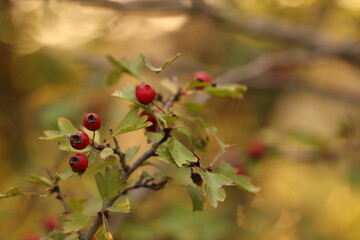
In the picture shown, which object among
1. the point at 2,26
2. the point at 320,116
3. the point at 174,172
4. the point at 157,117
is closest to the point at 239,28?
the point at 174,172

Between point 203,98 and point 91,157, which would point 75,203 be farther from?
point 203,98

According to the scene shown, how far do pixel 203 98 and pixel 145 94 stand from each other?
0.73 metres

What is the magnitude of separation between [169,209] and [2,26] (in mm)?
1109

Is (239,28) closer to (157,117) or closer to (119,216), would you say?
(119,216)

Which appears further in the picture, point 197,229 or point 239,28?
point 239,28

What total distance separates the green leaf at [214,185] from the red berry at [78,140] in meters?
0.18

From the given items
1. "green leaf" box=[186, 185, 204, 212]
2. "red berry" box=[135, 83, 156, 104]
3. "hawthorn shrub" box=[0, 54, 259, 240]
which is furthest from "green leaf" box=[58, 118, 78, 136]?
"green leaf" box=[186, 185, 204, 212]

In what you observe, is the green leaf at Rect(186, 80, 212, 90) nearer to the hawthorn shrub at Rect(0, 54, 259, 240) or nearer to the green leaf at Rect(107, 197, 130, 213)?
the hawthorn shrub at Rect(0, 54, 259, 240)

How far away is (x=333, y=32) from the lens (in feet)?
9.16

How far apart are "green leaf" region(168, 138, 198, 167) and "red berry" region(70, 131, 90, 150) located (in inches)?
5.0

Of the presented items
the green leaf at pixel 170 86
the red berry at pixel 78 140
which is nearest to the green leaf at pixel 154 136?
the red berry at pixel 78 140

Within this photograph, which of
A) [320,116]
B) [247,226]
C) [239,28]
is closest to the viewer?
[247,226]

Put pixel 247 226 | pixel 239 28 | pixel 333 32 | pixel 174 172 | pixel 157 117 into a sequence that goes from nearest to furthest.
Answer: pixel 157 117, pixel 174 172, pixel 247 226, pixel 239 28, pixel 333 32

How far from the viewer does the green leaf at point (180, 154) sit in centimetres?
67
